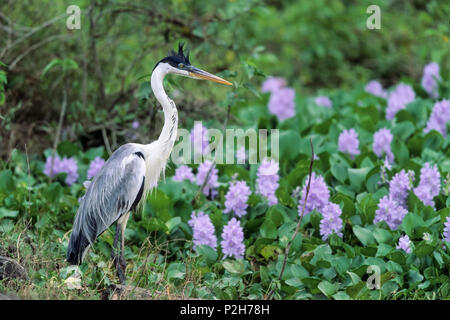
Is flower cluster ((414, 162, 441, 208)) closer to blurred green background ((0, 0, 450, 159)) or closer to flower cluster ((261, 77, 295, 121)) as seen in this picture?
blurred green background ((0, 0, 450, 159))

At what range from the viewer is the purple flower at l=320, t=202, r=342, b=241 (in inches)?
171

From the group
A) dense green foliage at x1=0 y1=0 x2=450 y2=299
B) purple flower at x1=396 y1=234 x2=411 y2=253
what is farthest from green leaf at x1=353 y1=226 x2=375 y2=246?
purple flower at x1=396 y1=234 x2=411 y2=253

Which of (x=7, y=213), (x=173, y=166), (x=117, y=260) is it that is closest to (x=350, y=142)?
(x=173, y=166)

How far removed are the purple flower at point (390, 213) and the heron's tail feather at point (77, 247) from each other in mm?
1905

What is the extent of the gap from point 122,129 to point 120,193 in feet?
6.67

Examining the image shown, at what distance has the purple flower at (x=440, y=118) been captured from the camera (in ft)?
19.4

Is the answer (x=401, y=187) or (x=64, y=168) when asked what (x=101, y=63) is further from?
(x=401, y=187)

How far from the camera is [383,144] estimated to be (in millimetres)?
5477

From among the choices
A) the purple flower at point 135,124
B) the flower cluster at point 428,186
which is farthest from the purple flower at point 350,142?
the purple flower at point 135,124

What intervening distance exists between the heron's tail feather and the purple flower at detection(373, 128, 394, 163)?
262 centimetres

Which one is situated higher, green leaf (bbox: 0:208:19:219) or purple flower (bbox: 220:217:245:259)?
green leaf (bbox: 0:208:19:219)

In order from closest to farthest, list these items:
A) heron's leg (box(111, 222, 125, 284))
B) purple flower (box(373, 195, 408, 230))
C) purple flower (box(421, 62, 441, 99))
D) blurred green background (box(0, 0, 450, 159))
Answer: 1. heron's leg (box(111, 222, 125, 284))
2. purple flower (box(373, 195, 408, 230))
3. blurred green background (box(0, 0, 450, 159))
4. purple flower (box(421, 62, 441, 99))

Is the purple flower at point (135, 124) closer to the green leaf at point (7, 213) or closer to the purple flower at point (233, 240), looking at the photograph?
the green leaf at point (7, 213)

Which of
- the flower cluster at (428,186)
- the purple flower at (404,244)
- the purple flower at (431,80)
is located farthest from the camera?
the purple flower at (431,80)
